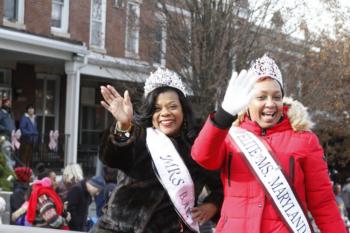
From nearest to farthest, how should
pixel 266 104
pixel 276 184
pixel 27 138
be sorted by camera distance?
pixel 276 184
pixel 266 104
pixel 27 138

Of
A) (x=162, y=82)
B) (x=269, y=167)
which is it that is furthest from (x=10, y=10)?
(x=269, y=167)

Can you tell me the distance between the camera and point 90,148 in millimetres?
20406

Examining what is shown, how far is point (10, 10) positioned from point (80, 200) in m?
10.2

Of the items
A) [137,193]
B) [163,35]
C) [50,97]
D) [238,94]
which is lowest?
[137,193]

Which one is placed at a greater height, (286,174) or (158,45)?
(158,45)

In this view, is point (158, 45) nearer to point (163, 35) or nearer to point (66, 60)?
point (163, 35)

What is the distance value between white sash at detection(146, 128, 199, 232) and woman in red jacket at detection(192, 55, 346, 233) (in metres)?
0.33

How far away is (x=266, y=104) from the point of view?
3365mm

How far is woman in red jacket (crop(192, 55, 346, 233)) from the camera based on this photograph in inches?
125

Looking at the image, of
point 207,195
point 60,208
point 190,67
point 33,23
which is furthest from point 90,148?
→ point 207,195

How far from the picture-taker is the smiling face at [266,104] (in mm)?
3361

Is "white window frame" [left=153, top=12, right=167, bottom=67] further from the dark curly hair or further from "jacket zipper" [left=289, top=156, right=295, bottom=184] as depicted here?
"jacket zipper" [left=289, top=156, right=295, bottom=184]

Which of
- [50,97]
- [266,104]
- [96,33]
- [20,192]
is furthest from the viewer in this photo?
[50,97]

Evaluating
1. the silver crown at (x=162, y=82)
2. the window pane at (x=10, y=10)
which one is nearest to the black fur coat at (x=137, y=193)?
the silver crown at (x=162, y=82)
